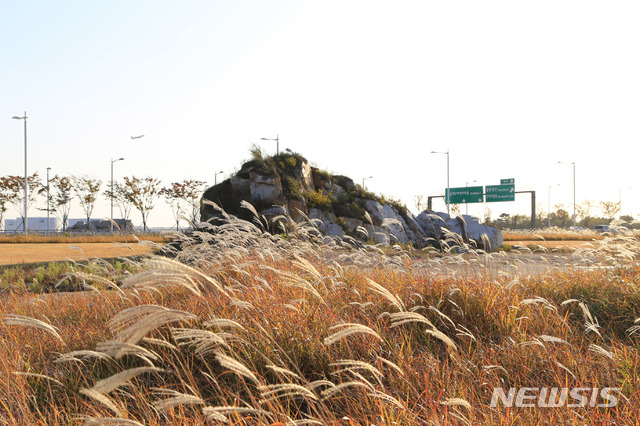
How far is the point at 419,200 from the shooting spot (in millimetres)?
58844

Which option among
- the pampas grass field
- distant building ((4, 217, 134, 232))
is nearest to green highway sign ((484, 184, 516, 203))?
distant building ((4, 217, 134, 232))

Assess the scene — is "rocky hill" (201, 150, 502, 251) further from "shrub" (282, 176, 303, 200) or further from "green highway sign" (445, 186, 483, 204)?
"green highway sign" (445, 186, 483, 204)

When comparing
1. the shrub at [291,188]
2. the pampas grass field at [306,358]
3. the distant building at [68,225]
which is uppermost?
the shrub at [291,188]

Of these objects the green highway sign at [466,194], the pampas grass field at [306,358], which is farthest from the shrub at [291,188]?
the green highway sign at [466,194]

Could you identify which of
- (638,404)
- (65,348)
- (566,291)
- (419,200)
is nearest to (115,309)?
(65,348)

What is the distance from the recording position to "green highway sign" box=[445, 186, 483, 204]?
40906mm

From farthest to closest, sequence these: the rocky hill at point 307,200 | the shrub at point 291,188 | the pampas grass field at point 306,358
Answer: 1. the shrub at point 291,188
2. the rocky hill at point 307,200
3. the pampas grass field at point 306,358

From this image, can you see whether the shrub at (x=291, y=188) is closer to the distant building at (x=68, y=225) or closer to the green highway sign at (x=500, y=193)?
the green highway sign at (x=500, y=193)

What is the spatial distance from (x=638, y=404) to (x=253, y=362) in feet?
7.82

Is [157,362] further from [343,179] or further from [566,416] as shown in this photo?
[343,179]

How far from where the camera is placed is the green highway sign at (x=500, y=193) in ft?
139

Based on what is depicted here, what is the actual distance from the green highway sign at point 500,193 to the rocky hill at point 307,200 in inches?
951

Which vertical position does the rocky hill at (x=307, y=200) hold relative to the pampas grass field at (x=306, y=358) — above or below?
above

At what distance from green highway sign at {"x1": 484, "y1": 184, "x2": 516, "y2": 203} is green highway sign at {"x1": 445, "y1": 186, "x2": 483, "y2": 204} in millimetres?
2284
